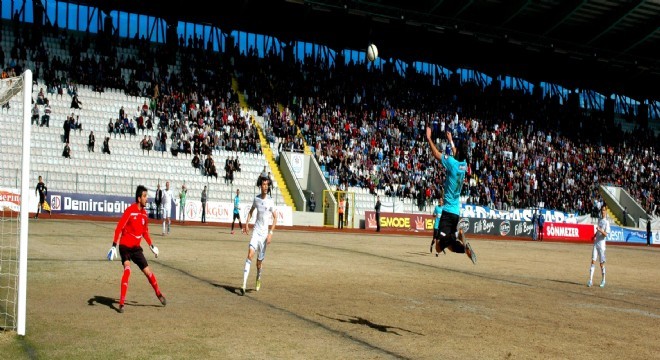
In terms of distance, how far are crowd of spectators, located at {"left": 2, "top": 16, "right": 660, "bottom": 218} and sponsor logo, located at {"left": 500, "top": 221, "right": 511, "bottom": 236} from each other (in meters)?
1.76

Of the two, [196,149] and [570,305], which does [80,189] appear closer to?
[196,149]

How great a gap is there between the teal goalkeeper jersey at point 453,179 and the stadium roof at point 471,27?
41.2 meters

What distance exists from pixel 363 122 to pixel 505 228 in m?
12.7

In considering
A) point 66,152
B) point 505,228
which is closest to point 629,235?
point 505,228

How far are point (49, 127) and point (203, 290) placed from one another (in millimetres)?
29073

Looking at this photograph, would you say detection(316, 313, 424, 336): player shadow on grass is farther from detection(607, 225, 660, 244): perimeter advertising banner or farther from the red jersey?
detection(607, 225, 660, 244): perimeter advertising banner

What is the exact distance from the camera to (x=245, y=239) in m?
29.4

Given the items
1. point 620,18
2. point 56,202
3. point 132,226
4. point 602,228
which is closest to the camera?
point 132,226

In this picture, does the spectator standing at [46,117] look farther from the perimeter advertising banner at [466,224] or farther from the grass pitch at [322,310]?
the perimeter advertising banner at [466,224]

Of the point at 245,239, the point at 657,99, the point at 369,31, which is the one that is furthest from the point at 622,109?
the point at 245,239

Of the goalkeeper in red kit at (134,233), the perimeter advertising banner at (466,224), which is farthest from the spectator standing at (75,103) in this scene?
the goalkeeper in red kit at (134,233)

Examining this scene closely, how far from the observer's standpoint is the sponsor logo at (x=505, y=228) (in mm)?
49156

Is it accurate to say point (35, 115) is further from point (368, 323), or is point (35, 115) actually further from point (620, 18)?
point (620, 18)

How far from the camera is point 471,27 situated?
5669 centimetres
